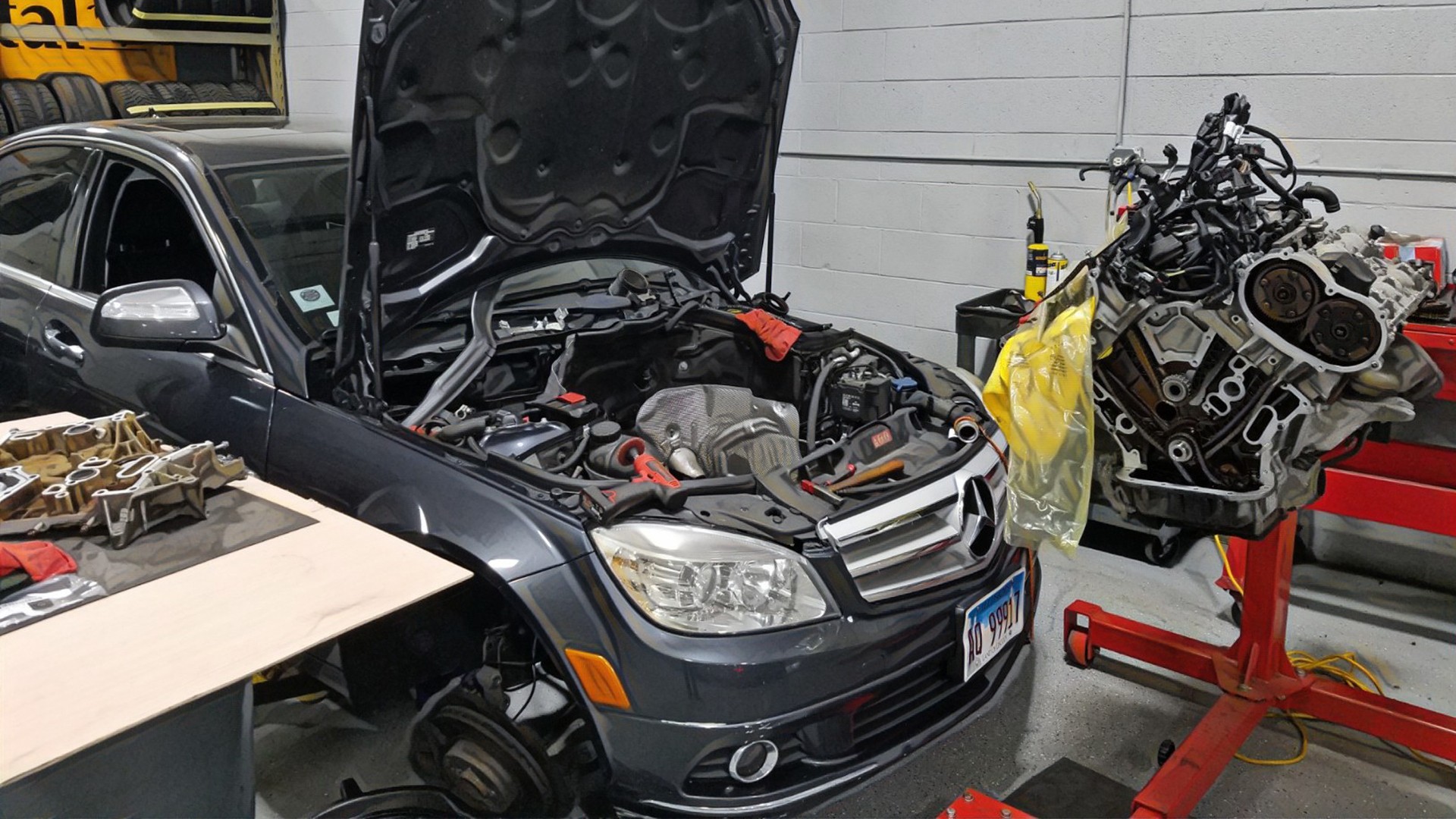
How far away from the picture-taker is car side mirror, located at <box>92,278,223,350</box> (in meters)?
2.12

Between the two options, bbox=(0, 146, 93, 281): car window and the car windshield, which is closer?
the car windshield

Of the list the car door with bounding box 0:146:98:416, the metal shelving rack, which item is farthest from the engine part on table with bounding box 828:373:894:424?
the metal shelving rack

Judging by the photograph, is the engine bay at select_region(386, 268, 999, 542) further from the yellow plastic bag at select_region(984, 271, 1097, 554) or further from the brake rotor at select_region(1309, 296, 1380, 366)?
the brake rotor at select_region(1309, 296, 1380, 366)

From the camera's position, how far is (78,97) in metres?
5.39

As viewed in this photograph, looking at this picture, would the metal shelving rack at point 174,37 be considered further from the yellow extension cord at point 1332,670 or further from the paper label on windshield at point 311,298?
the yellow extension cord at point 1332,670

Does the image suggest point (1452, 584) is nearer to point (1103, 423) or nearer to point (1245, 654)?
point (1245, 654)

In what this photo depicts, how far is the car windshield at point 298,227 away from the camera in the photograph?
2262 mm

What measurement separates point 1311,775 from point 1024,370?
3.98ft

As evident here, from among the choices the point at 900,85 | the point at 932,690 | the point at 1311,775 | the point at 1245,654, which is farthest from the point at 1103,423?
the point at 900,85

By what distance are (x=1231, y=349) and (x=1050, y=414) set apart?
32cm

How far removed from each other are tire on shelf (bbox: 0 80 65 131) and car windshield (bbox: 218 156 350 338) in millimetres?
3613

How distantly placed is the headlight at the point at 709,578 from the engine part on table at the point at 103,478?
70 cm

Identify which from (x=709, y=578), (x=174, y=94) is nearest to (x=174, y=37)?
(x=174, y=94)

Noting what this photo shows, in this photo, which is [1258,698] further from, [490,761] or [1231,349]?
[490,761]
